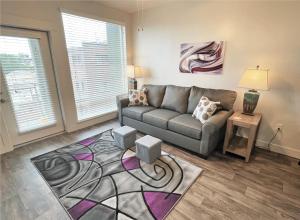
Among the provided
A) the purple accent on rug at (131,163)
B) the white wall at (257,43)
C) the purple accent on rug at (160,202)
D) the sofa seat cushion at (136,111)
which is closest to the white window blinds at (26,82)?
the sofa seat cushion at (136,111)

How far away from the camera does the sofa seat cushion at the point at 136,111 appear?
3.18m

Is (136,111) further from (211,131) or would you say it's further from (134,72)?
(211,131)

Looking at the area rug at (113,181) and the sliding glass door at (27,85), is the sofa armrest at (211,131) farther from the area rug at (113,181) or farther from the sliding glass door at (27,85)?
the sliding glass door at (27,85)

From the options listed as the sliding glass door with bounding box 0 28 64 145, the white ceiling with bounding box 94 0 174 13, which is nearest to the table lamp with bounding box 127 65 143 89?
the white ceiling with bounding box 94 0 174 13

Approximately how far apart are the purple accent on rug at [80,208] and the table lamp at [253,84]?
2520mm

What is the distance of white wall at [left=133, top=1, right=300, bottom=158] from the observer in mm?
2352

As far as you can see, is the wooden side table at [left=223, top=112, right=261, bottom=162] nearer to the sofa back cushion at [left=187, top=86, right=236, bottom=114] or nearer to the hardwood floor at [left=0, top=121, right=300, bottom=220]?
the hardwood floor at [left=0, top=121, right=300, bottom=220]

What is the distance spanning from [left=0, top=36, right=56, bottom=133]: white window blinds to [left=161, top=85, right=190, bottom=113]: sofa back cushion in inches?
90.7

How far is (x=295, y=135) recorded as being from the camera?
249cm

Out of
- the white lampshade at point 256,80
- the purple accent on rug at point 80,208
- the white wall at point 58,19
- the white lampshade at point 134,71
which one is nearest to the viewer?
the purple accent on rug at point 80,208

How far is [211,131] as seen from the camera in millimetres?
2258

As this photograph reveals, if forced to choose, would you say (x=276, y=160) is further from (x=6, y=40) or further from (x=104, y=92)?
(x=6, y=40)

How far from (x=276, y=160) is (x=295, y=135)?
0.50 m

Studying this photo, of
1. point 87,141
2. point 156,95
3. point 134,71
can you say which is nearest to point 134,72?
point 134,71
